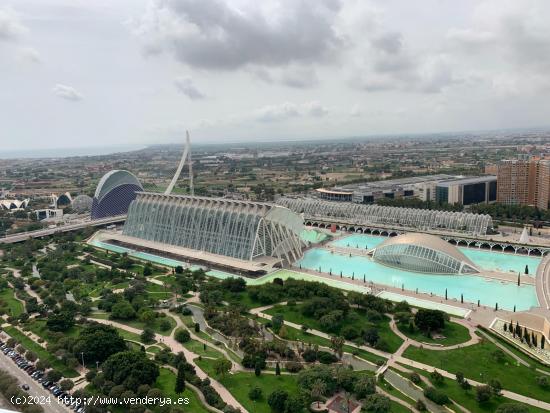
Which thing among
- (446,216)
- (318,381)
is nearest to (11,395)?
(318,381)

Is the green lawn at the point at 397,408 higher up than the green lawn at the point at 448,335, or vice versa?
the green lawn at the point at 397,408

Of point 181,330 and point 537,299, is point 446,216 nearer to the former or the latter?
point 537,299

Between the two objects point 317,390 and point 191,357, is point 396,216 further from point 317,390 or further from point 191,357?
point 317,390

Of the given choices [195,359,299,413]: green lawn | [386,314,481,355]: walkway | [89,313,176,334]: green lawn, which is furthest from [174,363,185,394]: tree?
[386,314,481,355]: walkway

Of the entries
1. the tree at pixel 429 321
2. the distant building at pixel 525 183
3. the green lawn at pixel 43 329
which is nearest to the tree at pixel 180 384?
the green lawn at pixel 43 329

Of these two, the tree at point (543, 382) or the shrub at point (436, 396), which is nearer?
the shrub at point (436, 396)

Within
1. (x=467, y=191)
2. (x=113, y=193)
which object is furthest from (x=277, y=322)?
(x=467, y=191)

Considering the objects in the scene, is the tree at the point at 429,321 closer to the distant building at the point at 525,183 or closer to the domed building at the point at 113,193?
the distant building at the point at 525,183

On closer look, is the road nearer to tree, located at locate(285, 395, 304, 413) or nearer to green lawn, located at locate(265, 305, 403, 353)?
tree, located at locate(285, 395, 304, 413)
